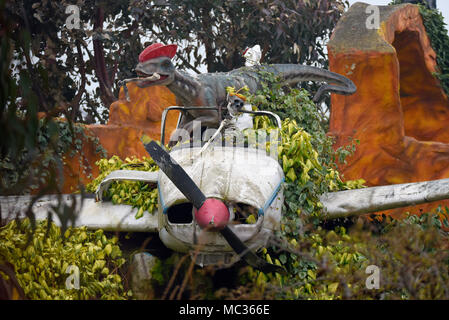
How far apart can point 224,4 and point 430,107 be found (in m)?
5.38

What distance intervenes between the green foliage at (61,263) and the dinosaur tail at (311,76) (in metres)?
2.95

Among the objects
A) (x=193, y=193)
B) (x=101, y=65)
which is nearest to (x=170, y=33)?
(x=101, y=65)

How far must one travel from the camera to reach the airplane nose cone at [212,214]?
3.68m

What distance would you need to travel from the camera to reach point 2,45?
231 centimetres

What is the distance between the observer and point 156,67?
5.32 metres

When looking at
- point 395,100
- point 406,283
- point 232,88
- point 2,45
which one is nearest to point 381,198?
point 232,88

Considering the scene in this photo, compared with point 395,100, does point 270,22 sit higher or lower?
higher

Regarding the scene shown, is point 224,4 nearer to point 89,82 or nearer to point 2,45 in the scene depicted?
point 89,82

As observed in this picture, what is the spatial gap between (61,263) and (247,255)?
161 cm

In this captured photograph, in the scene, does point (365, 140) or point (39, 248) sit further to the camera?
point (365, 140)

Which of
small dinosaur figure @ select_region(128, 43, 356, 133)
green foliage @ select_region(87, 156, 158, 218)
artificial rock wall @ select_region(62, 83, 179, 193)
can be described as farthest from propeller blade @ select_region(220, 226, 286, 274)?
artificial rock wall @ select_region(62, 83, 179, 193)

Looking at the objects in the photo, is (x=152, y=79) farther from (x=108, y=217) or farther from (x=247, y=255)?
(x=247, y=255)

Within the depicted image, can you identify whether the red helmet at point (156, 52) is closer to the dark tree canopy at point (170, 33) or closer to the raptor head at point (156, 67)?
the raptor head at point (156, 67)
